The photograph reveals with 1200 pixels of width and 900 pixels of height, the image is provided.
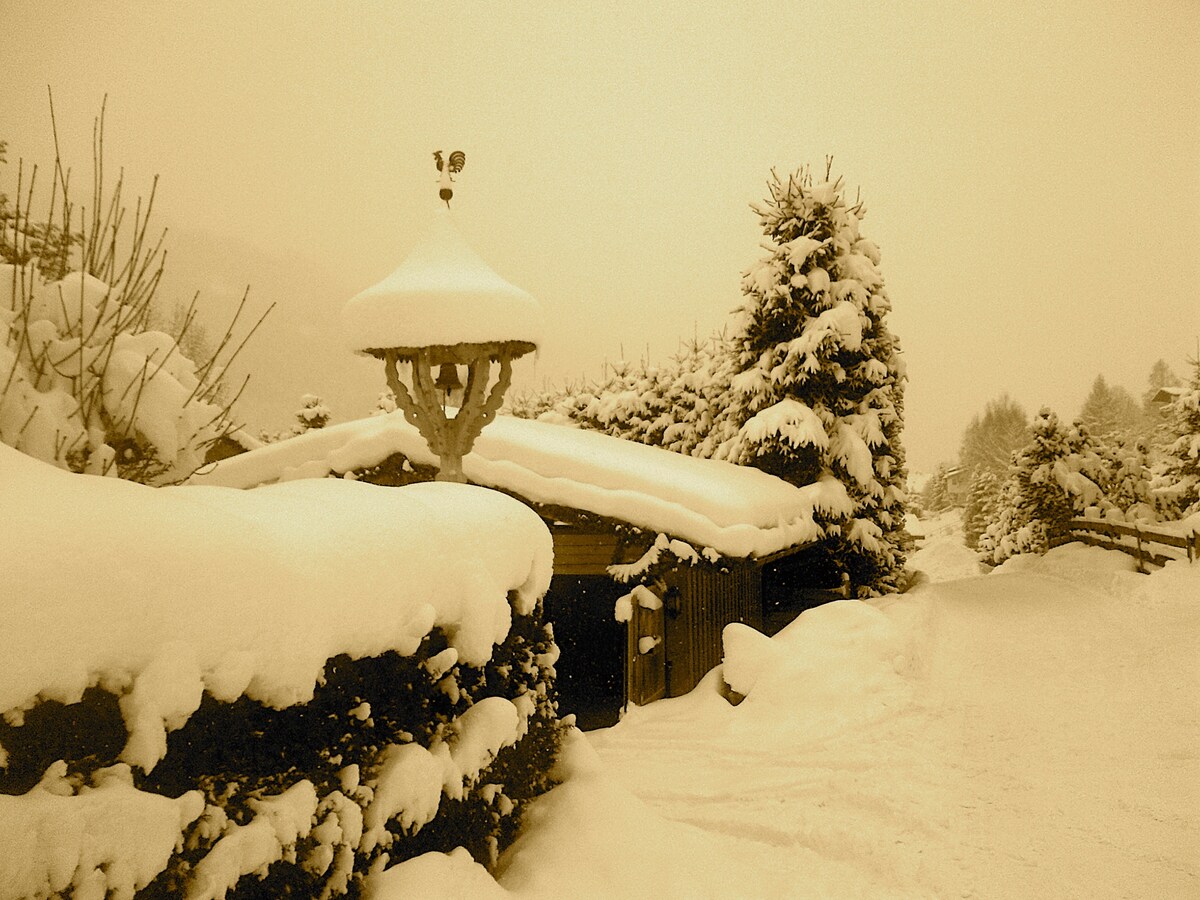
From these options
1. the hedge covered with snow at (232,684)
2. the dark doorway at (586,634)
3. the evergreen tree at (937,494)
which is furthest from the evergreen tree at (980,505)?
the hedge covered with snow at (232,684)

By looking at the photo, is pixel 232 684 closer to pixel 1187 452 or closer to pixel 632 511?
pixel 632 511

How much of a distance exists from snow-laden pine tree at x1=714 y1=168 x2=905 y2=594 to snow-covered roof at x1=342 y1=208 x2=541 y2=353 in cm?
806

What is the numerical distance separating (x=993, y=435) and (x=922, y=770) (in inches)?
2752

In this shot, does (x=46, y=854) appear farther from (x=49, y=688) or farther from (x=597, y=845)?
(x=597, y=845)

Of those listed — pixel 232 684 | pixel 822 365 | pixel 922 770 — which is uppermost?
pixel 822 365

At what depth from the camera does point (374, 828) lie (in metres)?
2.62

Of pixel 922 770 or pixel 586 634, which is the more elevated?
pixel 922 770

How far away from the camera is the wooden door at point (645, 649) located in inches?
421

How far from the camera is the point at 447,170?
882 cm

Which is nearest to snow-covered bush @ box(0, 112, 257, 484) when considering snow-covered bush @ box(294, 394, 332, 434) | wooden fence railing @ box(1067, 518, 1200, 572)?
wooden fence railing @ box(1067, 518, 1200, 572)

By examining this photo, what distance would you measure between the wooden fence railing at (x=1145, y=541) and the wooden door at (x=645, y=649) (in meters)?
10.8

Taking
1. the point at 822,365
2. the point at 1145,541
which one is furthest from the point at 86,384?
the point at 1145,541

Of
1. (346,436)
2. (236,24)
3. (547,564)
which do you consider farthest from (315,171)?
(547,564)

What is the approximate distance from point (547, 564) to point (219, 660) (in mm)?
2925
